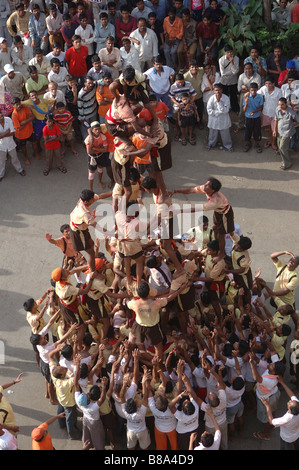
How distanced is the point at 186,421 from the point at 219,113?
6127mm

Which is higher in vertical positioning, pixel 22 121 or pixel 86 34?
pixel 86 34

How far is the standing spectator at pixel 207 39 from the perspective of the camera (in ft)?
44.2

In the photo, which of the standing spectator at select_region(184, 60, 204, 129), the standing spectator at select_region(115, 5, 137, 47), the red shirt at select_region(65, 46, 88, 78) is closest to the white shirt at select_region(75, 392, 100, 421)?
the standing spectator at select_region(184, 60, 204, 129)

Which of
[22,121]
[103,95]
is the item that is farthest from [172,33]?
[22,121]

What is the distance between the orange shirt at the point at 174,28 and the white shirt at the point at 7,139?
11.6 feet

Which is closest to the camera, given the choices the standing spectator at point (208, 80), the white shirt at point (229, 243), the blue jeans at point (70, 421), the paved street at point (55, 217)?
the blue jeans at point (70, 421)

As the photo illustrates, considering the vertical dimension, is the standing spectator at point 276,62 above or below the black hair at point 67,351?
above

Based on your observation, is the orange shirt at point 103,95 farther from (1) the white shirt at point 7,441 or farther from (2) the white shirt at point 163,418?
(1) the white shirt at point 7,441

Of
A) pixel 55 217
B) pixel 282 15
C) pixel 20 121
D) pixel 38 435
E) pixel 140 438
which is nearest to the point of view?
pixel 38 435

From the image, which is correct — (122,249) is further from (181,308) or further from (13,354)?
(13,354)

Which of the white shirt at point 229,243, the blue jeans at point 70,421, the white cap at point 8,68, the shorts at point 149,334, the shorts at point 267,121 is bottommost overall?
the blue jeans at point 70,421

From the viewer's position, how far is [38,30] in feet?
44.7

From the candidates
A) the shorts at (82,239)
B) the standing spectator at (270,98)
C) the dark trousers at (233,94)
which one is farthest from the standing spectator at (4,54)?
the shorts at (82,239)

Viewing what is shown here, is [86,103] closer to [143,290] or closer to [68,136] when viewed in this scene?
[68,136]
